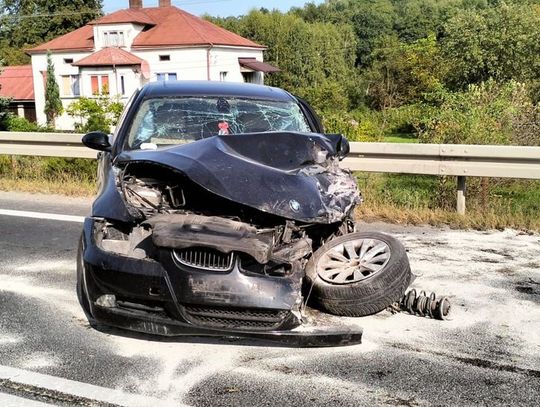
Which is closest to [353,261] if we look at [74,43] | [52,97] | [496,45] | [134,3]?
[496,45]

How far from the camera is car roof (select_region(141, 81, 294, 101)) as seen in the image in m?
5.77

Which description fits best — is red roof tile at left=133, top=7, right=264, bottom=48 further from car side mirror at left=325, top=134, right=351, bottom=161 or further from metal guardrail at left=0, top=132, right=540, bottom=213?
car side mirror at left=325, top=134, right=351, bottom=161

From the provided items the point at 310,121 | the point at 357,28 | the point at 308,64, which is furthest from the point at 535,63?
the point at 357,28

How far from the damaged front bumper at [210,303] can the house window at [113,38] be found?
5034 cm

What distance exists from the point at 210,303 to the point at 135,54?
50126 millimetres

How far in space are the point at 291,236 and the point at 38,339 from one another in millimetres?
1840

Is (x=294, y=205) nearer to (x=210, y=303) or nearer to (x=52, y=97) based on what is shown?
(x=210, y=303)

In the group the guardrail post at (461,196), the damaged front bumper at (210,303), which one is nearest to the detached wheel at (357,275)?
the damaged front bumper at (210,303)

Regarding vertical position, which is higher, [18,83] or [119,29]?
[119,29]

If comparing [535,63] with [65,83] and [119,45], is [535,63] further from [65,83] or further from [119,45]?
[65,83]

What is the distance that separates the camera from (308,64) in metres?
84.1

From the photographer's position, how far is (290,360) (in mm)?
3869

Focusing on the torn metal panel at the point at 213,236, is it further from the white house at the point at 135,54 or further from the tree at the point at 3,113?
the white house at the point at 135,54

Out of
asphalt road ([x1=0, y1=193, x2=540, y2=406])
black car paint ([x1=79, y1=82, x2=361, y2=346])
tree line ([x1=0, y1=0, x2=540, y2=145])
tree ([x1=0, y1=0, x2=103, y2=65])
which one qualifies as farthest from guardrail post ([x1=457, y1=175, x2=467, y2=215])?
tree ([x1=0, y1=0, x2=103, y2=65])
